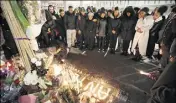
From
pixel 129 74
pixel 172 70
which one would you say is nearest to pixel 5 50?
pixel 129 74

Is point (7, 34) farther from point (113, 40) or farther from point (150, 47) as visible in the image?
point (150, 47)

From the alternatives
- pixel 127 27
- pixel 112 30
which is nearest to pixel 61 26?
pixel 112 30

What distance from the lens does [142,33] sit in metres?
6.25

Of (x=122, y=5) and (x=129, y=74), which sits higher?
(x=122, y=5)

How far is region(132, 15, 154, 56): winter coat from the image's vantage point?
613 centimetres

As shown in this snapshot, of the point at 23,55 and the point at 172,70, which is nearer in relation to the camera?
the point at 172,70

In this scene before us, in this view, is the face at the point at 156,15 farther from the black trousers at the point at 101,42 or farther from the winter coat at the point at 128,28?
the black trousers at the point at 101,42

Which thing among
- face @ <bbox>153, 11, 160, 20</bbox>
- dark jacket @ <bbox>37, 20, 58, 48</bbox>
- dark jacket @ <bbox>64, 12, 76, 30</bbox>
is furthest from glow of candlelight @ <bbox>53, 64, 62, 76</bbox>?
dark jacket @ <bbox>64, 12, 76, 30</bbox>

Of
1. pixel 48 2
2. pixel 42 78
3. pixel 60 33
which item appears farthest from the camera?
pixel 48 2

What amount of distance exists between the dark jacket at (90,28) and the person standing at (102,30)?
20cm

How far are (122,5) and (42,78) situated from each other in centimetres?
865

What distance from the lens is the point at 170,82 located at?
1662mm

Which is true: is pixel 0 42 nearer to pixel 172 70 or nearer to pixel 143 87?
pixel 143 87

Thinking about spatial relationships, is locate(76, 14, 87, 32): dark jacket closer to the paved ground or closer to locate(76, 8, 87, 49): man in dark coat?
locate(76, 8, 87, 49): man in dark coat
